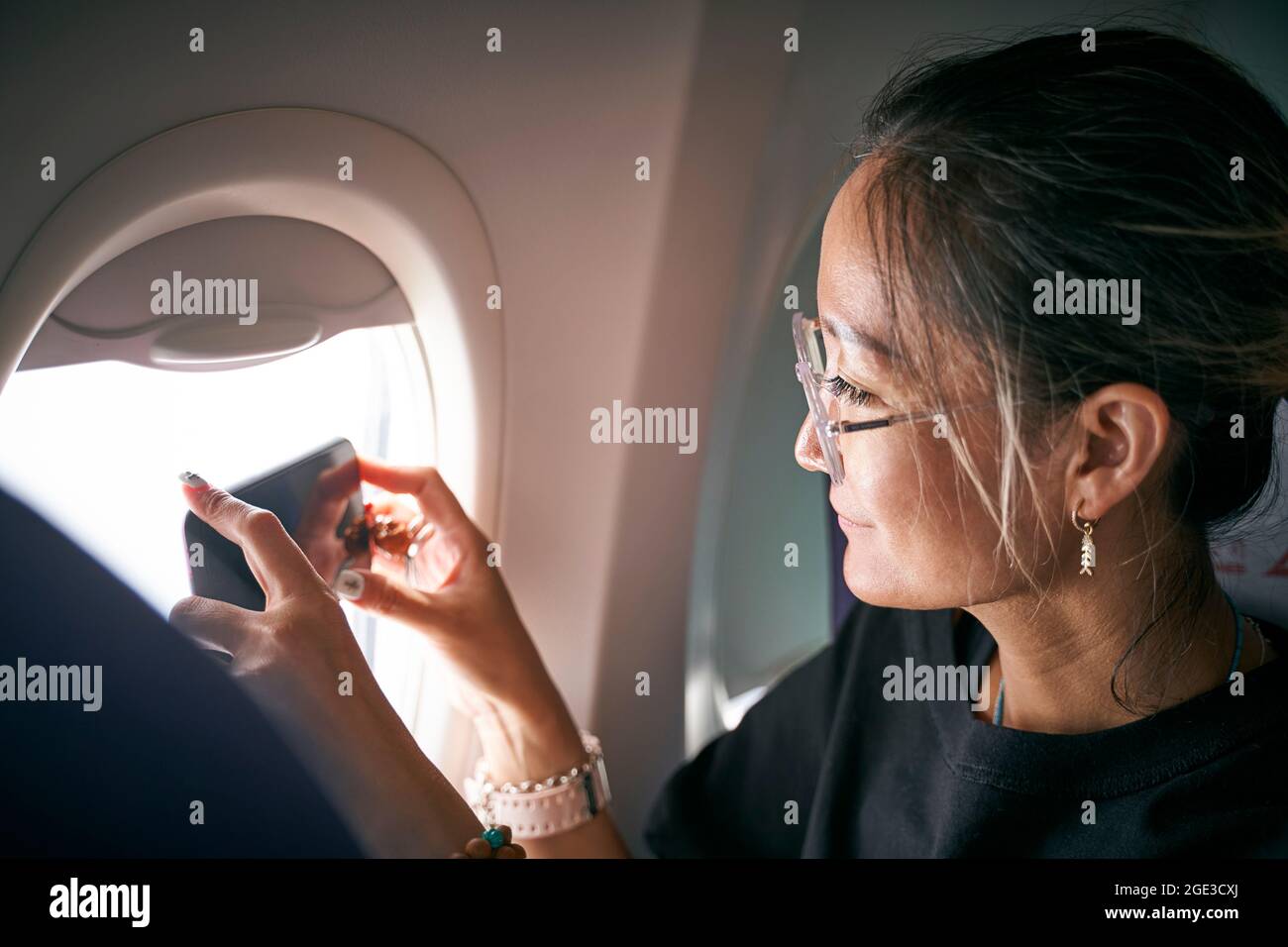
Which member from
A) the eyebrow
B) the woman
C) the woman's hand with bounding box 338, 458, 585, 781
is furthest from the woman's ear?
the woman's hand with bounding box 338, 458, 585, 781

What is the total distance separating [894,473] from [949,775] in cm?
32

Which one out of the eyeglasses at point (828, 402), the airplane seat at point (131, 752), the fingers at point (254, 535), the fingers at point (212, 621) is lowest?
the airplane seat at point (131, 752)

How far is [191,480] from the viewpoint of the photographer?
910 mm

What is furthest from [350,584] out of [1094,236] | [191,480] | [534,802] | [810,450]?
[1094,236]

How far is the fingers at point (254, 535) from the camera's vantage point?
35.7 inches

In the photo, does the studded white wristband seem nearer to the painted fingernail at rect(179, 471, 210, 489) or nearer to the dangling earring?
the painted fingernail at rect(179, 471, 210, 489)

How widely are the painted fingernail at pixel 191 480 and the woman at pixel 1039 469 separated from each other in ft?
0.04

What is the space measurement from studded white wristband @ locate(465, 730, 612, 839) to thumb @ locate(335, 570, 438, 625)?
Answer: 0.18m

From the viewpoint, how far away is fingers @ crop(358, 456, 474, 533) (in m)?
0.98

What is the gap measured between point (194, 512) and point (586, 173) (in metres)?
0.50

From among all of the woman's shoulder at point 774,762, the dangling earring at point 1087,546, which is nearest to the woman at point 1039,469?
the dangling earring at point 1087,546

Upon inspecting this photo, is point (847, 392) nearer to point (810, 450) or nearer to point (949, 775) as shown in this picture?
point (810, 450)

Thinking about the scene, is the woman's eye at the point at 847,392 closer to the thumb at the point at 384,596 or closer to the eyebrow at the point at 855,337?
the eyebrow at the point at 855,337

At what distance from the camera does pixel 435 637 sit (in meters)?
0.99
